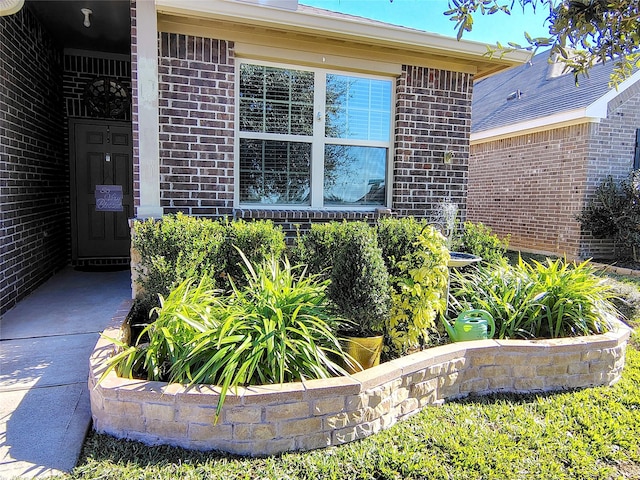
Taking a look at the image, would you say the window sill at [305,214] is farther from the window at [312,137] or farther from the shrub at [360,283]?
the shrub at [360,283]

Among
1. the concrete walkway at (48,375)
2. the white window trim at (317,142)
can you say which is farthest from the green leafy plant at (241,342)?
the white window trim at (317,142)

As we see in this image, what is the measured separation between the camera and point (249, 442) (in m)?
2.27

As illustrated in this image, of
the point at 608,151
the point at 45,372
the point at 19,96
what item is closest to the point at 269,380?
the point at 45,372

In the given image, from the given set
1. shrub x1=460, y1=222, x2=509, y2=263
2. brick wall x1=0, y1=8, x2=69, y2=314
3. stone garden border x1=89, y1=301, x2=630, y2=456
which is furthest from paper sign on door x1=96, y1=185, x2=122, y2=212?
shrub x1=460, y1=222, x2=509, y2=263

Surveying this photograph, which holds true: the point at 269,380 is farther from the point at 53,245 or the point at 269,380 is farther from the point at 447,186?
the point at 53,245

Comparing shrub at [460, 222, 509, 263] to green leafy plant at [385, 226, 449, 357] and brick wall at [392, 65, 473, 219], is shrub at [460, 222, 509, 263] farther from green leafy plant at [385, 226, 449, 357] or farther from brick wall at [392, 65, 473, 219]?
green leafy plant at [385, 226, 449, 357]

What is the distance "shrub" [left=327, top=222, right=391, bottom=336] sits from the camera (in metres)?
2.86

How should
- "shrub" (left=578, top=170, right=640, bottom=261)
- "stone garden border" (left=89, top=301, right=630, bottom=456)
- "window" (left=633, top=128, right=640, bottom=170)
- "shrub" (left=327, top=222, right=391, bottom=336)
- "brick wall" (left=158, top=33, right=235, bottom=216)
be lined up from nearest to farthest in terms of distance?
"stone garden border" (left=89, top=301, right=630, bottom=456) → "shrub" (left=327, top=222, right=391, bottom=336) → "brick wall" (left=158, top=33, right=235, bottom=216) → "shrub" (left=578, top=170, right=640, bottom=261) → "window" (left=633, top=128, right=640, bottom=170)

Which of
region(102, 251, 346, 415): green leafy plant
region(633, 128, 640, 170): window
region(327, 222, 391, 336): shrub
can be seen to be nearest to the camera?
region(102, 251, 346, 415): green leafy plant

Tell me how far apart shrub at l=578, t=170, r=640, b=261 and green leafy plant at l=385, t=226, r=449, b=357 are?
668 centimetres

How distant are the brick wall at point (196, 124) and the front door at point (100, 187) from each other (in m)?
2.40

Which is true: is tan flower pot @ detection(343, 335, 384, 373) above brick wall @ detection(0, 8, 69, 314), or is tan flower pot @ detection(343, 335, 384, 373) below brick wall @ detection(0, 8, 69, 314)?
below

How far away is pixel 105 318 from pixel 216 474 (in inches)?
99.4

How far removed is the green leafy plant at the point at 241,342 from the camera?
7.95 ft
